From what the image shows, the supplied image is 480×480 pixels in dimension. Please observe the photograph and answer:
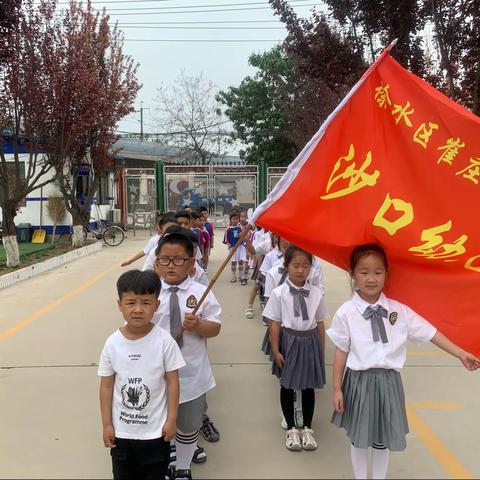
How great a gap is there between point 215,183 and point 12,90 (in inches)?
380

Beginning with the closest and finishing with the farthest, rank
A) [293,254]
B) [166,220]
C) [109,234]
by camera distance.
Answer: [293,254] → [166,220] → [109,234]

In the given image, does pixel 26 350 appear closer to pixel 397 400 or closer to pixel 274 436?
pixel 274 436

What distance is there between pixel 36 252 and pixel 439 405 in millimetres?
11102

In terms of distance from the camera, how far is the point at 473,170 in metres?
2.65

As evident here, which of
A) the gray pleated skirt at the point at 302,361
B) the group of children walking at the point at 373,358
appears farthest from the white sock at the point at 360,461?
the gray pleated skirt at the point at 302,361

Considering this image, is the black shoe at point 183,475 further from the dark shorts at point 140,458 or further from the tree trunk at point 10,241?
the tree trunk at point 10,241

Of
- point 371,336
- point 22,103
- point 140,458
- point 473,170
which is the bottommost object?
point 140,458

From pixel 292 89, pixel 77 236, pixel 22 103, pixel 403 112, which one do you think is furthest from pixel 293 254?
pixel 292 89

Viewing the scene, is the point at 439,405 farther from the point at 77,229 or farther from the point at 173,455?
the point at 77,229

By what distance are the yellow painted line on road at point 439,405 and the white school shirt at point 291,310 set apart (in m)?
1.17

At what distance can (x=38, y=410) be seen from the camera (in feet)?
12.4

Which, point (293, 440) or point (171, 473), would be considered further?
point (293, 440)

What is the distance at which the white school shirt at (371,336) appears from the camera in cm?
253

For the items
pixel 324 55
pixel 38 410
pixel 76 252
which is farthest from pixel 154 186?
pixel 38 410
